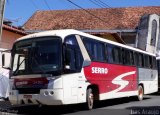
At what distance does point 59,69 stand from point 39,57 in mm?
939

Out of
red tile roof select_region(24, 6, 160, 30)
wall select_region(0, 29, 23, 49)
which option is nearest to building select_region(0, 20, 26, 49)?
wall select_region(0, 29, 23, 49)

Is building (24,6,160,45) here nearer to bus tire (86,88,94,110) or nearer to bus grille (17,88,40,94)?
bus tire (86,88,94,110)

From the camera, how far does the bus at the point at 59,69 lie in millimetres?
13312

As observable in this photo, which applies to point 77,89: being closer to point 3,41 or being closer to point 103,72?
point 103,72

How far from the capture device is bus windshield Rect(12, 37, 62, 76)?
1347 centimetres

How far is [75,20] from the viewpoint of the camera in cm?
4350

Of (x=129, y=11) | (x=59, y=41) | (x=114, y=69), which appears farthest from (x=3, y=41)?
(x=129, y=11)

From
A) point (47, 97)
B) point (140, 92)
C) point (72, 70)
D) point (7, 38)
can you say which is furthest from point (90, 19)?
point (47, 97)

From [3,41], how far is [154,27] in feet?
77.5

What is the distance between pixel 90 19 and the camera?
1709 inches

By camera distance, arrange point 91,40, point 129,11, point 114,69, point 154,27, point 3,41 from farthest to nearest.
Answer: point 129,11
point 154,27
point 3,41
point 114,69
point 91,40

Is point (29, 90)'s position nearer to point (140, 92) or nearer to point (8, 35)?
point (8, 35)

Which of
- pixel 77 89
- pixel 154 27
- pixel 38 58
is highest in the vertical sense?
pixel 154 27

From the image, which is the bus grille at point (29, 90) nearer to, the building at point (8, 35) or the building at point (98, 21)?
the building at point (8, 35)
